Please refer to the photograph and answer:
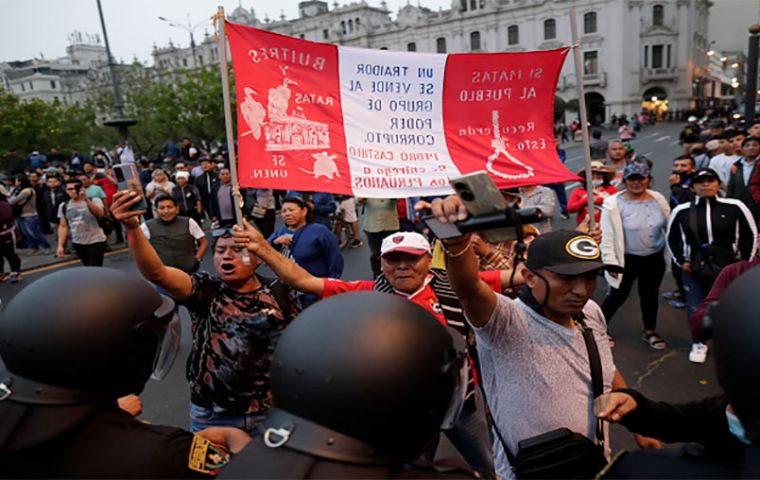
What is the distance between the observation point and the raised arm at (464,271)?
1.53 metres

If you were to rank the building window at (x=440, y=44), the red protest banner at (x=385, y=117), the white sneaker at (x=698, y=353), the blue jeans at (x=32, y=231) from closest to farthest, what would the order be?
the red protest banner at (x=385, y=117), the white sneaker at (x=698, y=353), the blue jeans at (x=32, y=231), the building window at (x=440, y=44)

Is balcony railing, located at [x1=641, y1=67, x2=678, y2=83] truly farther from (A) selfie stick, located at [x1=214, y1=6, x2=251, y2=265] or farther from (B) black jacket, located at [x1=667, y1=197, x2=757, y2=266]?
(A) selfie stick, located at [x1=214, y1=6, x2=251, y2=265]

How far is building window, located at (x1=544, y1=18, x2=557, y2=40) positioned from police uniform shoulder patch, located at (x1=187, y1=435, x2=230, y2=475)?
56.6 m

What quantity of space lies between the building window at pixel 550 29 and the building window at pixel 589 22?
2766mm

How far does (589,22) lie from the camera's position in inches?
1967

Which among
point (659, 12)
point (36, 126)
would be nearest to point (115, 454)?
point (36, 126)

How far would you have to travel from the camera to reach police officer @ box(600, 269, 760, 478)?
106 centimetres

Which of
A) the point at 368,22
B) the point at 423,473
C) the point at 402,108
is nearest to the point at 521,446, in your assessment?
the point at 423,473

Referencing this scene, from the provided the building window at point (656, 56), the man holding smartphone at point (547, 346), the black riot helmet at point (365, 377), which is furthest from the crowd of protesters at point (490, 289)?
the building window at point (656, 56)

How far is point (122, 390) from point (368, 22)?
7248cm

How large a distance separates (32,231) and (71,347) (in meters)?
12.0

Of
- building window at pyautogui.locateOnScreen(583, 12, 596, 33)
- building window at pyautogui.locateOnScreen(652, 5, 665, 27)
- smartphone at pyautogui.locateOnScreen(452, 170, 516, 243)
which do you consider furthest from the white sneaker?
building window at pyautogui.locateOnScreen(652, 5, 665, 27)

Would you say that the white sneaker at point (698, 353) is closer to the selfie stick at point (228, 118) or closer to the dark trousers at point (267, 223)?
the selfie stick at point (228, 118)

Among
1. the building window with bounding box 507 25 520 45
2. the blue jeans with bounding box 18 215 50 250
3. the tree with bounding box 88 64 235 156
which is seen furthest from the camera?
the building window with bounding box 507 25 520 45
